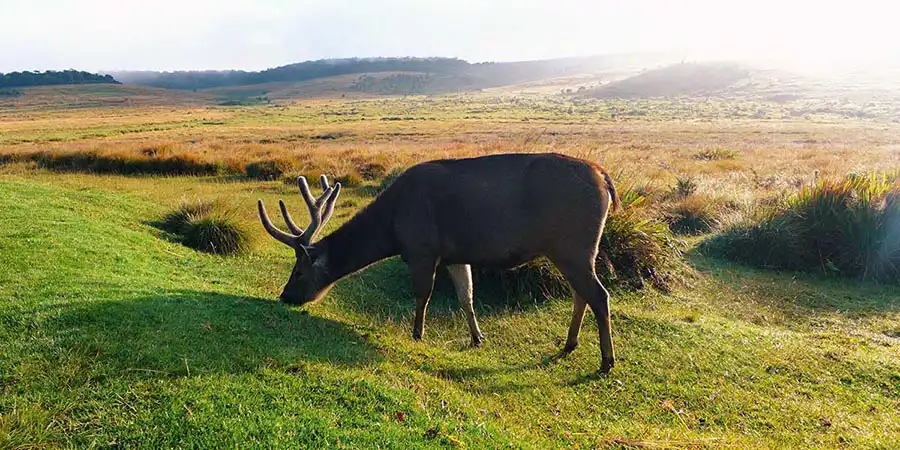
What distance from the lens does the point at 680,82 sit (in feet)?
556

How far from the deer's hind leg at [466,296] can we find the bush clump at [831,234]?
7.36 metres

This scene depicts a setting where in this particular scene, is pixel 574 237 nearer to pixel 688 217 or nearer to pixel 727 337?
pixel 727 337

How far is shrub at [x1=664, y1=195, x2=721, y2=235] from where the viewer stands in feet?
48.2

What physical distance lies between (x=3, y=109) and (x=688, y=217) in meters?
133

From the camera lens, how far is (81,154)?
75.7 ft

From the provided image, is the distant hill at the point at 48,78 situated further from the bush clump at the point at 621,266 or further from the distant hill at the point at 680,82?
the bush clump at the point at 621,266

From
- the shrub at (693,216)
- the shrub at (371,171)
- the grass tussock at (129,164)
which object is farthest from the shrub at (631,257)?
the grass tussock at (129,164)

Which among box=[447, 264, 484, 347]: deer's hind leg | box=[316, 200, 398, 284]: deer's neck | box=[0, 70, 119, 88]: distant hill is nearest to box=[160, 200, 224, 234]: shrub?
box=[316, 200, 398, 284]: deer's neck


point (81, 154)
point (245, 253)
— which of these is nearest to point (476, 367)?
point (245, 253)

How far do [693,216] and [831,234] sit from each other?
3447mm

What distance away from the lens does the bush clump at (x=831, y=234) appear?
11383 millimetres

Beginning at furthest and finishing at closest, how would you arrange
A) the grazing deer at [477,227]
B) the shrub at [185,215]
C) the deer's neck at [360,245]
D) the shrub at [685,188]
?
the shrub at [685,188], the shrub at [185,215], the deer's neck at [360,245], the grazing deer at [477,227]

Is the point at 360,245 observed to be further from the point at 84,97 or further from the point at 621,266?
the point at 84,97

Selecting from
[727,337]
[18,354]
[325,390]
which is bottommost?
[727,337]
